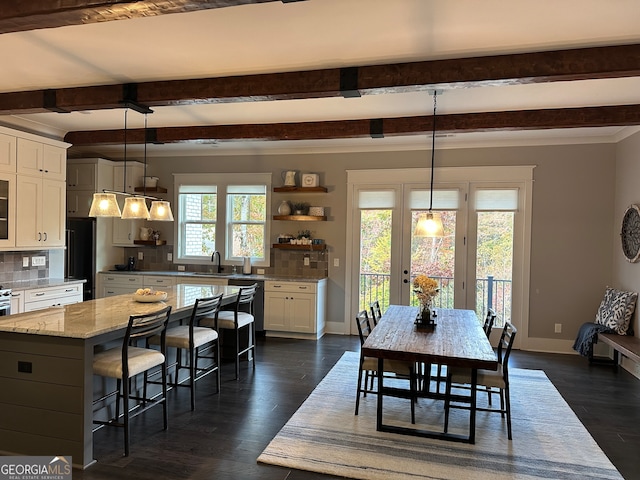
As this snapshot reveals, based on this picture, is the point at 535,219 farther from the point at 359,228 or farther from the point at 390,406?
the point at 390,406

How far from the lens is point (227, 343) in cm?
475

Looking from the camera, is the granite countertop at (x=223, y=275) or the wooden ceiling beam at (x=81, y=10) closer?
the wooden ceiling beam at (x=81, y=10)

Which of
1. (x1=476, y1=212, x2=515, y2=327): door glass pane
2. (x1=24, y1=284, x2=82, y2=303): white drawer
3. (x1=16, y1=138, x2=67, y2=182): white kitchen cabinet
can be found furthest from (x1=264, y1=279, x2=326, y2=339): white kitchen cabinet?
(x1=16, y1=138, x2=67, y2=182): white kitchen cabinet

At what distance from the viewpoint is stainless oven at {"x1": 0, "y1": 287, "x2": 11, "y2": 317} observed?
4.35 meters

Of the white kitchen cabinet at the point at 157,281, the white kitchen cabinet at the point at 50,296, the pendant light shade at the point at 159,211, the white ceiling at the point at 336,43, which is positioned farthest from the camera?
the white kitchen cabinet at the point at 157,281

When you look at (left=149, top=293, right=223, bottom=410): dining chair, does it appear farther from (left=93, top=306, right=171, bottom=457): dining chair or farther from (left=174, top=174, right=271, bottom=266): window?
(left=174, top=174, right=271, bottom=266): window

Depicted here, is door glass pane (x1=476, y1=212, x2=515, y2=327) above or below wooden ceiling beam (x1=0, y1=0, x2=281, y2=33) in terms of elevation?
below

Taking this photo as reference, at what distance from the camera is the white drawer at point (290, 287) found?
5.79m

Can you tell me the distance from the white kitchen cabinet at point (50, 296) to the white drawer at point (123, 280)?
900 millimetres

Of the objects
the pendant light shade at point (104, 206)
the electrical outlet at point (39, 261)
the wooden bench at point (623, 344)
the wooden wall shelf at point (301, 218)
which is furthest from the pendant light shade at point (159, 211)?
the wooden bench at point (623, 344)

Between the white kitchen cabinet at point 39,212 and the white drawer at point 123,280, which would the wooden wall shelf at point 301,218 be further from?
the white kitchen cabinet at point 39,212

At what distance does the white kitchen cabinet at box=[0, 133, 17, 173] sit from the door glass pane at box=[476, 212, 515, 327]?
5.70 m

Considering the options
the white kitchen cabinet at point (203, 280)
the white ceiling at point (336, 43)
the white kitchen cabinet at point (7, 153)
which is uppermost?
the white ceiling at point (336, 43)

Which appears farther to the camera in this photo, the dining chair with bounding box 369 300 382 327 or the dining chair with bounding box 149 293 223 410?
the dining chair with bounding box 369 300 382 327
